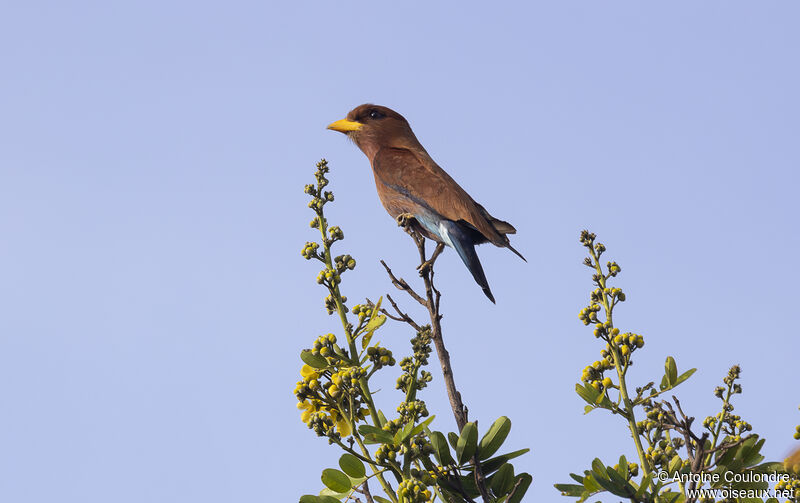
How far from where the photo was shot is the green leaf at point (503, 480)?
3166 millimetres

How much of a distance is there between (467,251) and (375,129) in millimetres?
1960

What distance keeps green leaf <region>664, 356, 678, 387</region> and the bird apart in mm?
1577

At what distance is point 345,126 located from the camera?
23.0ft

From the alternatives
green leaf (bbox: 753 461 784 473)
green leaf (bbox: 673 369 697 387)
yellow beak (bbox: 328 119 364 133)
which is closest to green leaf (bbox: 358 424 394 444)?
green leaf (bbox: 673 369 697 387)

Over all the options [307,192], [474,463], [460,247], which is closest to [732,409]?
[474,463]

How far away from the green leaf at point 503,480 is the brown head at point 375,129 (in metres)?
3.93

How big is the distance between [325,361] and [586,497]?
1135mm

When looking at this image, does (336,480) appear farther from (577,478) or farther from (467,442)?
(577,478)

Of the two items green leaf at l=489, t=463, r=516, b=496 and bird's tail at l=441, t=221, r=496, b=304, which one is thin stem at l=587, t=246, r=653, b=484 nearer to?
green leaf at l=489, t=463, r=516, b=496

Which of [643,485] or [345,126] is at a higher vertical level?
[345,126]

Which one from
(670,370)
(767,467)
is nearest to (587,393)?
(670,370)

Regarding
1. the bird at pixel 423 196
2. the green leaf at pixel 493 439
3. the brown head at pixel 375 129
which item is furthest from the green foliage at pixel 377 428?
the brown head at pixel 375 129

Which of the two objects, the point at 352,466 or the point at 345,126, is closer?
the point at 352,466

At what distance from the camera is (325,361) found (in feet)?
10.3
